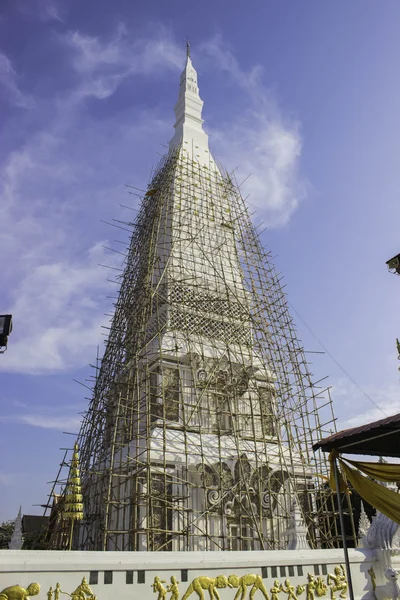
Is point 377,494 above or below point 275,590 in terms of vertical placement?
above

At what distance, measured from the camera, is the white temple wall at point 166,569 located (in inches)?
382

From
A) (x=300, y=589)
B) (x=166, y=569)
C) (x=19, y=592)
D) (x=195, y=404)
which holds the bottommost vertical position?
(x=300, y=589)

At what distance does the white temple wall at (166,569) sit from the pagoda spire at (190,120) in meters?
20.7

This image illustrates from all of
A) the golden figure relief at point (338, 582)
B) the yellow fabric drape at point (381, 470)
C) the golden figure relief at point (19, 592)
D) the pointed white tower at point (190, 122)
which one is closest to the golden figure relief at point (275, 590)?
the golden figure relief at point (338, 582)

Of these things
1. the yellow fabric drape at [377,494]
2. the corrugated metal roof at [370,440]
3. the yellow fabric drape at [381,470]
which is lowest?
the yellow fabric drape at [377,494]

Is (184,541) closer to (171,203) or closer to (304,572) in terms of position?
(304,572)

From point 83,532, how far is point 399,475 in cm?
1481

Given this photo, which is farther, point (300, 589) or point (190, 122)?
point (190, 122)

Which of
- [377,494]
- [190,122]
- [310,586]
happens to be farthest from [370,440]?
[190,122]

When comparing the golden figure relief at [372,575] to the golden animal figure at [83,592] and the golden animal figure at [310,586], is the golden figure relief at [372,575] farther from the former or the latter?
the golden animal figure at [83,592]

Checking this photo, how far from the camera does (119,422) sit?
746 inches

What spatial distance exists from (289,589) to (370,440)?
5768mm

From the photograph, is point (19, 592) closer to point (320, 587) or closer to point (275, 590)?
point (275, 590)

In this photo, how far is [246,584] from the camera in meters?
11.7
